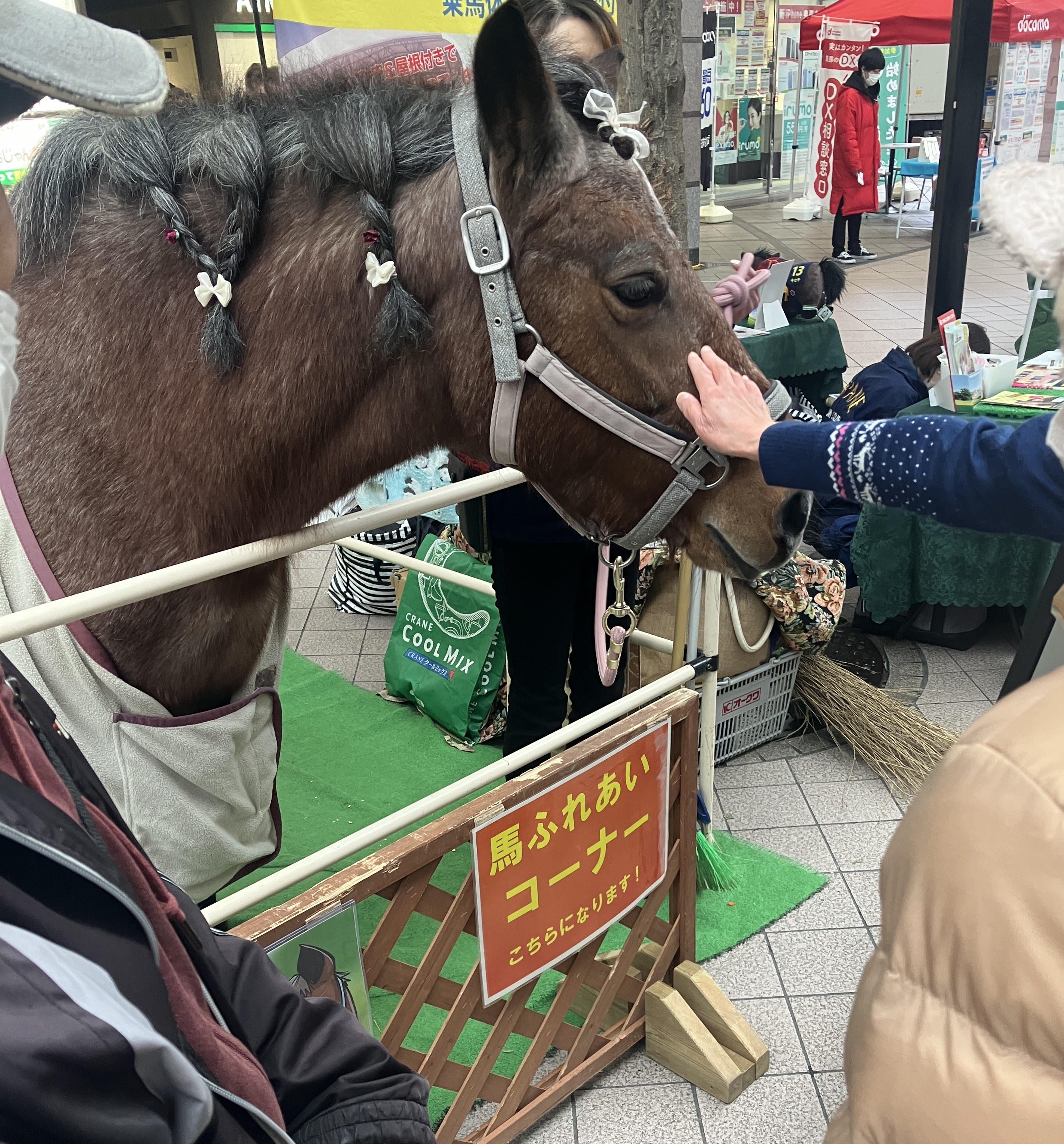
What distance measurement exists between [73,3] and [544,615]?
5408 mm

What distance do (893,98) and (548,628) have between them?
46.2 feet

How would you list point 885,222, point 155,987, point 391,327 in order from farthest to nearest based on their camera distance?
point 885,222
point 391,327
point 155,987

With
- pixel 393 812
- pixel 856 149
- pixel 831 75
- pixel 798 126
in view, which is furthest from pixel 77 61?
pixel 798 126

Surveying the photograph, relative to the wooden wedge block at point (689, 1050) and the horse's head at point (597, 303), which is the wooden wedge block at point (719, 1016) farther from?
the horse's head at point (597, 303)

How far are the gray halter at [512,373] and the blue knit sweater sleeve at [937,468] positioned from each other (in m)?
0.13

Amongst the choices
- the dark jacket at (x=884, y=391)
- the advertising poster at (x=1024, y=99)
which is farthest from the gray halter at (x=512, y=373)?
the advertising poster at (x=1024, y=99)

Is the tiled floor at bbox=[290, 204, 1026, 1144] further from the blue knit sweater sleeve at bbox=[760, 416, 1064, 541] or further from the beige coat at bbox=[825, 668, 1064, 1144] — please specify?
the beige coat at bbox=[825, 668, 1064, 1144]

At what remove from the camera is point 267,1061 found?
3.14 feet

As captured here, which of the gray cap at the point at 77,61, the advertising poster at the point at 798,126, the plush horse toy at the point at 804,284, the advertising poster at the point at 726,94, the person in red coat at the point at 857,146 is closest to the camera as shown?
the gray cap at the point at 77,61

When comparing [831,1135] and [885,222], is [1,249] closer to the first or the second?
[831,1135]

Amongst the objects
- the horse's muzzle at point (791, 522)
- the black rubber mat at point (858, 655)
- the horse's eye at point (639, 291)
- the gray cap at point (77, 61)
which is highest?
the gray cap at point (77, 61)

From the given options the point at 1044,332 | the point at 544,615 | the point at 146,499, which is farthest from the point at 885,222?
the point at 146,499

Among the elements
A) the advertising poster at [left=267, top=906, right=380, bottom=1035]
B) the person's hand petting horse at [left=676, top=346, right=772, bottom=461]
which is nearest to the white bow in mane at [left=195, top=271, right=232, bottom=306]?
the person's hand petting horse at [left=676, top=346, right=772, bottom=461]

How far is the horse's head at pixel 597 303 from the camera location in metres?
1.36
